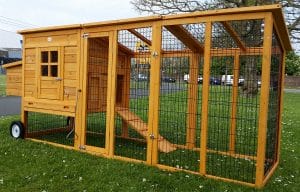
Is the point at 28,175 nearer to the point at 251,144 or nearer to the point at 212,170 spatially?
the point at 212,170

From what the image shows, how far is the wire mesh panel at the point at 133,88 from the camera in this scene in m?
8.39

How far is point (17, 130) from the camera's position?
9930 millimetres

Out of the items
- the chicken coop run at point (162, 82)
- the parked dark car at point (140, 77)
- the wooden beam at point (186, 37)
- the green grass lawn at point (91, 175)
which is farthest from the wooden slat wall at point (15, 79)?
the wooden beam at point (186, 37)

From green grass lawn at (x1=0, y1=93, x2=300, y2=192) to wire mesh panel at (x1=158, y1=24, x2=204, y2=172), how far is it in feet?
2.63

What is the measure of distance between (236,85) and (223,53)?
79 cm

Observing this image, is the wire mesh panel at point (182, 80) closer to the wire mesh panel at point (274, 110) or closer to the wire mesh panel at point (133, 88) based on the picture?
the wire mesh panel at point (133, 88)

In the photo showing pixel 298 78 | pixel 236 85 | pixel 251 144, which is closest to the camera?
pixel 236 85

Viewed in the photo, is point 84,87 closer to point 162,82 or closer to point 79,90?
point 79,90

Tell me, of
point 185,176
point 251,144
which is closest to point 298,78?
point 251,144

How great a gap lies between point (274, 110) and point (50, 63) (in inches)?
199

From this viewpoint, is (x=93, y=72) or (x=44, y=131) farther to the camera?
(x=44, y=131)

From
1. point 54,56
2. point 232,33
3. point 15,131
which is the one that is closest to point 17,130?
point 15,131

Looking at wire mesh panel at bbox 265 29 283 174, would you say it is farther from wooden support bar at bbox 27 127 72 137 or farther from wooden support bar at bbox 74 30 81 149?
wooden support bar at bbox 27 127 72 137

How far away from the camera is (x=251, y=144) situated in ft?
33.3
